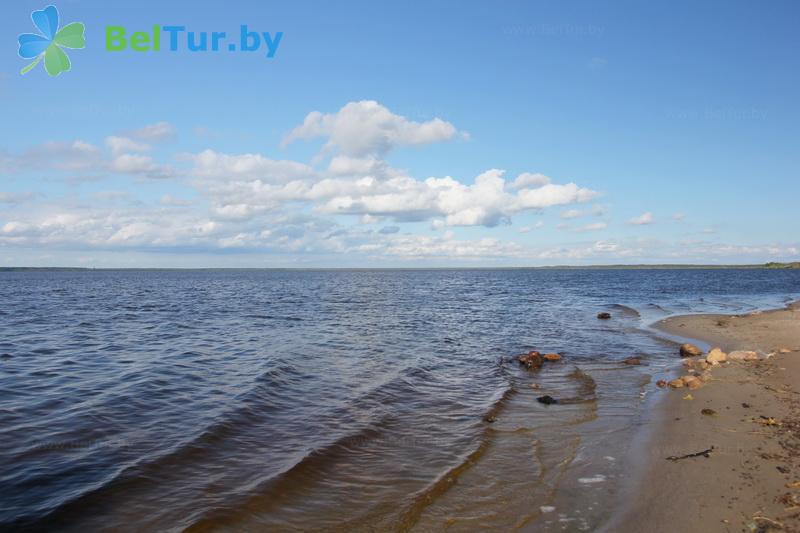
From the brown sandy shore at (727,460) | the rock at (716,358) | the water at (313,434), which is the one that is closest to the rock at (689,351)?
the water at (313,434)

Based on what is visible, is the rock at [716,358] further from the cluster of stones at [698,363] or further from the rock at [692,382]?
the rock at [692,382]

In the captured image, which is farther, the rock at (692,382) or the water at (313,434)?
the rock at (692,382)

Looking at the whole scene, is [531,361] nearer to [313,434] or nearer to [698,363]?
[698,363]

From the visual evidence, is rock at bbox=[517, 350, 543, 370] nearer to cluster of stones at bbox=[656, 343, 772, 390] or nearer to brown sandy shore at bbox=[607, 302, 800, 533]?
cluster of stones at bbox=[656, 343, 772, 390]

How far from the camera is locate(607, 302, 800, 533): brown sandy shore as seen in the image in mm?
7254

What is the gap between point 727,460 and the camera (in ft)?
30.8

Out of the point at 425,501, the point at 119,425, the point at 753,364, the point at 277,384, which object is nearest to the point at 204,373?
the point at 277,384

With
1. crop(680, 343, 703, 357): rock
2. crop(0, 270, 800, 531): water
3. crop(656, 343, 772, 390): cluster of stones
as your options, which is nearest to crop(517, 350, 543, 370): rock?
crop(0, 270, 800, 531): water

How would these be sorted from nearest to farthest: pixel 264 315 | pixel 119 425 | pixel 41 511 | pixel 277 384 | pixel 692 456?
pixel 41 511
pixel 692 456
pixel 119 425
pixel 277 384
pixel 264 315

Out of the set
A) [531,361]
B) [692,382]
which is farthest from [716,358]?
[531,361]

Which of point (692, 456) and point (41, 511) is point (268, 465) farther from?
point (692, 456)

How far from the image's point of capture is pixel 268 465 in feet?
33.4

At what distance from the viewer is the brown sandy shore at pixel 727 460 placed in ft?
23.8

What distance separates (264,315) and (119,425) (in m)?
29.8
